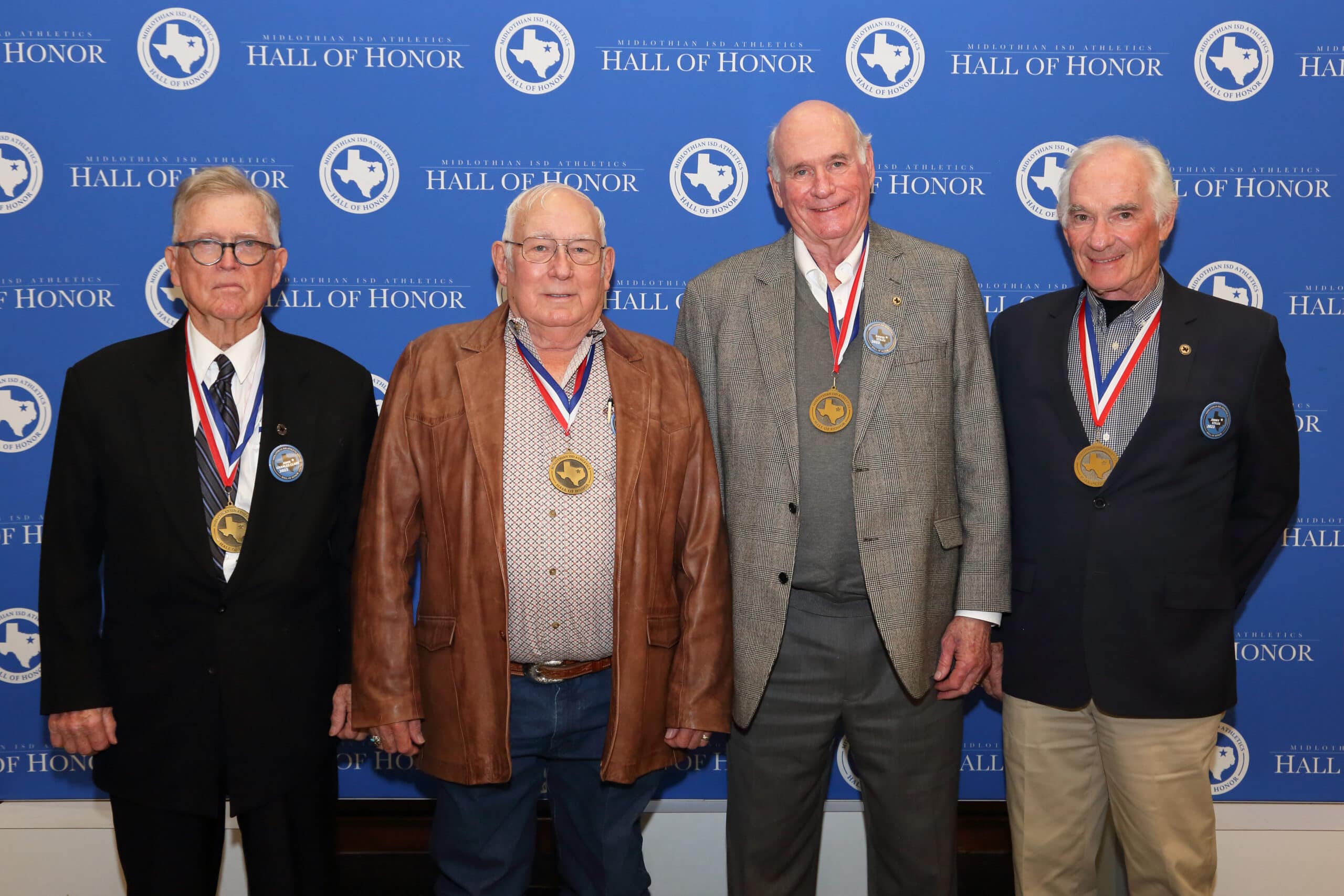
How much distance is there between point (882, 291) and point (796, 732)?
1.14 metres

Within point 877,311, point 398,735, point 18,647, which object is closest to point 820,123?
point 877,311

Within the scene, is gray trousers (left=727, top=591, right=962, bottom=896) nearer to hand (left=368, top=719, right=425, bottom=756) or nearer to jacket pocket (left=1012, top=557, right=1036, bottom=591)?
jacket pocket (left=1012, top=557, right=1036, bottom=591)

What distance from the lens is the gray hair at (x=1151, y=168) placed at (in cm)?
250

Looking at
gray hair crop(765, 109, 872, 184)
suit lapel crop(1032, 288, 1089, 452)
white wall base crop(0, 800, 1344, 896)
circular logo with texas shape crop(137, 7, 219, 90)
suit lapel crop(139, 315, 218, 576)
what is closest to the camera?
suit lapel crop(139, 315, 218, 576)

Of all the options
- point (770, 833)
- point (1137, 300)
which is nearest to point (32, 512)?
point (770, 833)

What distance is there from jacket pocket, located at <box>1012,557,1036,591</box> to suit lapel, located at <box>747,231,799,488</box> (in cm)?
64

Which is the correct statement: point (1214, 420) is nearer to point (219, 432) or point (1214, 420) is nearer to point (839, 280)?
point (839, 280)

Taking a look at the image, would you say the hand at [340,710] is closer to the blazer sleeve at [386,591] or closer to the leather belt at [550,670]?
the blazer sleeve at [386,591]

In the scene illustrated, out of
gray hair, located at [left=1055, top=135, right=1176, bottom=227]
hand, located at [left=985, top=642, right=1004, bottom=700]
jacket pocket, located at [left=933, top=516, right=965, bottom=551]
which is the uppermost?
gray hair, located at [left=1055, top=135, right=1176, bottom=227]

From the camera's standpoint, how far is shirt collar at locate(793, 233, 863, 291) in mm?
2555

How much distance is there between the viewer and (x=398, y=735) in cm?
231

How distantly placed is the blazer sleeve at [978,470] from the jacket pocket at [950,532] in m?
0.02

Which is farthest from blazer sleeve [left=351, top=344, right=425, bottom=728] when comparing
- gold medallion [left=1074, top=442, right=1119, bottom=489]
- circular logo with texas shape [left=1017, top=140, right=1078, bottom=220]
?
circular logo with texas shape [left=1017, top=140, right=1078, bottom=220]

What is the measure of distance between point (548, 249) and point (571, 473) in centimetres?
54
